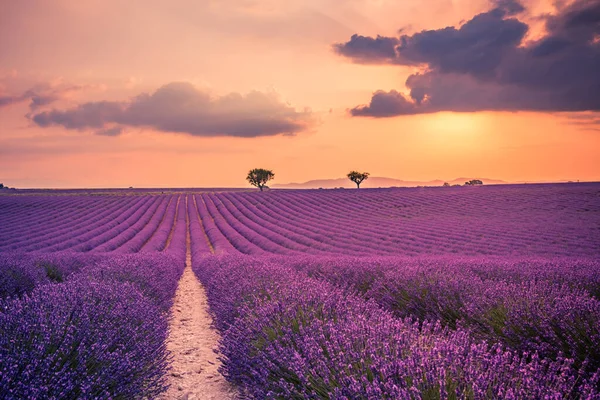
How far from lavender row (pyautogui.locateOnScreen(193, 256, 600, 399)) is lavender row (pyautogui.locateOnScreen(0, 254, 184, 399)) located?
0.87 metres

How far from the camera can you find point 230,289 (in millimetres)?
5895

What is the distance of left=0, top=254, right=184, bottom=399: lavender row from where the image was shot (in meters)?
2.44

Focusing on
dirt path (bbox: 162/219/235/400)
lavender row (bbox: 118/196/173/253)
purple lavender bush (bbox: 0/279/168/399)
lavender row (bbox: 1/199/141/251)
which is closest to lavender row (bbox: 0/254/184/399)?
purple lavender bush (bbox: 0/279/168/399)

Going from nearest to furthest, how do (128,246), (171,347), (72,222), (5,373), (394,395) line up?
(394,395)
(5,373)
(171,347)
(128,246)
(72,222)

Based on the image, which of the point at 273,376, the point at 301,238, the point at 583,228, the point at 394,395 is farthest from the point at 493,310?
the point at 583,228

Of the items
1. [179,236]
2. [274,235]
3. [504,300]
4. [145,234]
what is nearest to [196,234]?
[179,236]

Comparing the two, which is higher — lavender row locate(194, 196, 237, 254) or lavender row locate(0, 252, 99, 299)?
lavender row locate(0, 252, 99, 299)

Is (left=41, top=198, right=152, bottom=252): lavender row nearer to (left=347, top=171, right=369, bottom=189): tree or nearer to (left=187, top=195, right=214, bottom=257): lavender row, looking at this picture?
(left=187, top=195, right=214, bottom=257): lavender row

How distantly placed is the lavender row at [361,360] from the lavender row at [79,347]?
873 mm

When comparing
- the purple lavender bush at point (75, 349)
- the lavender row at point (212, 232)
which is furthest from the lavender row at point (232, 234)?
the purple lavender bush at point (75, 349)

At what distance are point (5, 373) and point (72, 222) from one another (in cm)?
2438

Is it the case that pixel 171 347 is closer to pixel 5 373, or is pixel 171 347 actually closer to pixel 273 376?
pixel 273 376

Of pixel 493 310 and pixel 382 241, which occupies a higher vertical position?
pixel 493 310

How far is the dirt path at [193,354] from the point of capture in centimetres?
412
